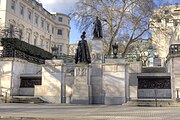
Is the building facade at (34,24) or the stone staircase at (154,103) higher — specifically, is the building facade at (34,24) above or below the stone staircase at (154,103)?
above

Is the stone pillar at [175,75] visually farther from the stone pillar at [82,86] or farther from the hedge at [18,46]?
the hedge at [18,46]

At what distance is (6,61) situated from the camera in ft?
69.7

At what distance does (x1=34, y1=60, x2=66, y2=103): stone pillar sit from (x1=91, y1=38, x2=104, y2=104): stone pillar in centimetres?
218

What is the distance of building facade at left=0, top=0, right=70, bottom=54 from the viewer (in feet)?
130

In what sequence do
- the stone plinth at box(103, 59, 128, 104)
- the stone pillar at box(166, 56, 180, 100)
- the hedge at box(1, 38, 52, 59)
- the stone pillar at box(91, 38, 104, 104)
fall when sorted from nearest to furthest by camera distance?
the stone plinth at box(103, 59, 128, 104) < the stone pillar at box(91, 38, 104, 104) < the stone pillar at box(166, 56, 180, 100) < the hedge at box(1, 38, 52, 59)

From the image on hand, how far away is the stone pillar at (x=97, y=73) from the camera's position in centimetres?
1836

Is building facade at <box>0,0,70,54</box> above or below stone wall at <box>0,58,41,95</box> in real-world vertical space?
above

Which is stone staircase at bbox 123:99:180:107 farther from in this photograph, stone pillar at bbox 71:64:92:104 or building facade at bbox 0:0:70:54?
building facade at bbox 0:0:70:54

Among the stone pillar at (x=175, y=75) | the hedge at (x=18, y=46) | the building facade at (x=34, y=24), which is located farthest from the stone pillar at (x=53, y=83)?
the building facade at (x=34, y=24)

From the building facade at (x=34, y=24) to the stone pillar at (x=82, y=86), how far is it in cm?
1628

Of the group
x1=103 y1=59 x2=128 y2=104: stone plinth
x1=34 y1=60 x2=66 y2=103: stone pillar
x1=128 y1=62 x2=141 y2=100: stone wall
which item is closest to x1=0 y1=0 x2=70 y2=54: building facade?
x1=34 y1=60 x2=66 y2=103: stone pillar

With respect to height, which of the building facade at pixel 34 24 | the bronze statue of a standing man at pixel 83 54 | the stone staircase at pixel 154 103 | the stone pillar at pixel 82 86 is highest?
the building facade at pixel 34 24

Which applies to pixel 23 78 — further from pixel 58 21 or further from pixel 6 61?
pixel 58 21

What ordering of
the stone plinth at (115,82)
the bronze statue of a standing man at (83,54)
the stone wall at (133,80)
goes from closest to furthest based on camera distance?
the stone plinth at (115,82)
the bronze statue of a standing man at (83,54)
the stone wall at (133,80)
